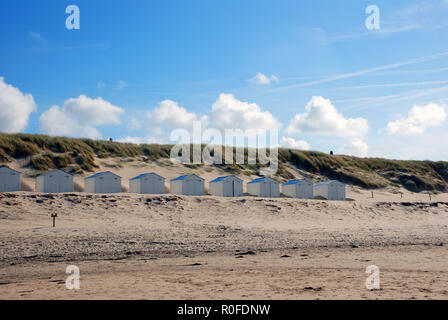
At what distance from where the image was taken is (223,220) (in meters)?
22.3

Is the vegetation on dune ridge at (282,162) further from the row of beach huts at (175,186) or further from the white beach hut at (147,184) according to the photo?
the white beach hut at (147,184)

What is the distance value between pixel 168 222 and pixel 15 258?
8.68 metres

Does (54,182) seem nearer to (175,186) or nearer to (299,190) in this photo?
(175,186)

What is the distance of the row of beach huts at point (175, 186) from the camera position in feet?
91.3

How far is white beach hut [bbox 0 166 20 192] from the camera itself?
87.6 feet

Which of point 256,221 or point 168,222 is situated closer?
point 168,222

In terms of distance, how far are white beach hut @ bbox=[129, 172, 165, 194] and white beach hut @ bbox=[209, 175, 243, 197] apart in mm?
4131

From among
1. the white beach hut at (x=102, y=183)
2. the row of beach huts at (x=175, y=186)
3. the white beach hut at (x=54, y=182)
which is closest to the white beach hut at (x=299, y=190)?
the row of beach huts at (x=175, y=186)

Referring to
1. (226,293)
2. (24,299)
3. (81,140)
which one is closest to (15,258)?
(24,299)

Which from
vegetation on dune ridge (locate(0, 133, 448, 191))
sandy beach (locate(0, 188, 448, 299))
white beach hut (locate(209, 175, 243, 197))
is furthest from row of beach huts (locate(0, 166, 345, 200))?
vegetation on dune ridge (locate(0, 133, 448, 191))

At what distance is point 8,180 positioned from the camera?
26.9 metres
